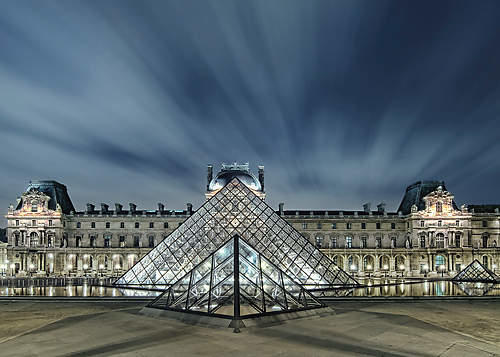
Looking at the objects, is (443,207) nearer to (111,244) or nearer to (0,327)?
(111,244)

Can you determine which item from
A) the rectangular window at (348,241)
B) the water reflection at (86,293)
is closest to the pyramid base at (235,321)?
the water reflection at (86,293)

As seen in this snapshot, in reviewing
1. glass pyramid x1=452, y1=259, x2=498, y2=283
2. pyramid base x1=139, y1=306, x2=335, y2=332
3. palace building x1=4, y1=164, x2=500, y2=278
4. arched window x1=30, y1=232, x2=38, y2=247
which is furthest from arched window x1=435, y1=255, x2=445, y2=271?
arched window x1=30, y1=232, x2=38, y2=247

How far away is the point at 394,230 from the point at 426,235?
4101mm

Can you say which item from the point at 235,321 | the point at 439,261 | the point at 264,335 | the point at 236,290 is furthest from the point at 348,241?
the point at 264,335

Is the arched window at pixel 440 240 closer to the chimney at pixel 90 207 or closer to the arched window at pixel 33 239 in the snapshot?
the chimney at pixel 90 207

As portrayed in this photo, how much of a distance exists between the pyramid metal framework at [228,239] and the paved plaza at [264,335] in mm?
8589

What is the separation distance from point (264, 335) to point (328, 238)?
48.7 metres

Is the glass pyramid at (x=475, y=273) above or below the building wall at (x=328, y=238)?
below

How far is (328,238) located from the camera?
58312mm

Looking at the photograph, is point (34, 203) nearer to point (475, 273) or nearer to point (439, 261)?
point (475, 273)

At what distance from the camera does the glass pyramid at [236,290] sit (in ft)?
43.7

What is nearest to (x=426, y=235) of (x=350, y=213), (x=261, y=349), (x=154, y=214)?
(x=350, y=213)

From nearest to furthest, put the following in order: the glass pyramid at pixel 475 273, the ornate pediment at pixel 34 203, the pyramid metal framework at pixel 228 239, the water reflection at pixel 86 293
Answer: the water reflection at pixel 86 293
the pyramid metal framework at pixel 228 239
the glass pyramid at pixel 475 273
the ornate pediment at pixel 34 203

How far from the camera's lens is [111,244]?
58000mm
